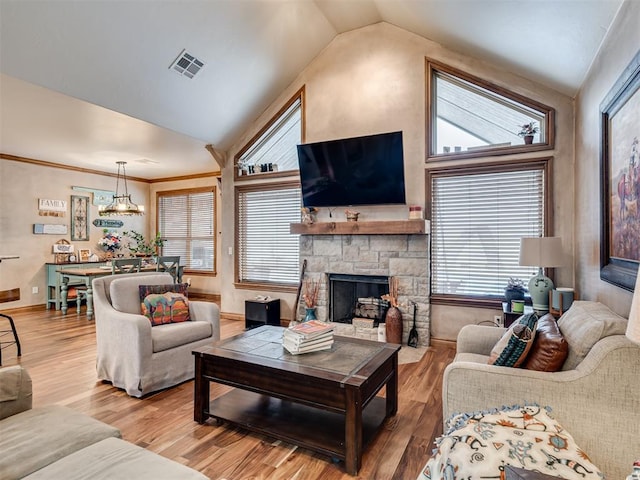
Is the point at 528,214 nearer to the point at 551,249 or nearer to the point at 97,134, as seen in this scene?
the point at 551,249

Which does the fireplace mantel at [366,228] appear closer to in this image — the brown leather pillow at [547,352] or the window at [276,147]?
the window at [276,147]

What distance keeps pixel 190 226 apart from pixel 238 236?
2761 millimetres

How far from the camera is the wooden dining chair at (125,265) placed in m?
5.58

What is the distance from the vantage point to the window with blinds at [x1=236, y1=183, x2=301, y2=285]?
5.30m

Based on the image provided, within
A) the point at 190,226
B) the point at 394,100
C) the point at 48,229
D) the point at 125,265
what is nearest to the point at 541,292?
the point at 394,100

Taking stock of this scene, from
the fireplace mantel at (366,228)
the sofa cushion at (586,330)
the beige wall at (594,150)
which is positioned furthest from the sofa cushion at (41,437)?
the fireplace mantel at (366,228)

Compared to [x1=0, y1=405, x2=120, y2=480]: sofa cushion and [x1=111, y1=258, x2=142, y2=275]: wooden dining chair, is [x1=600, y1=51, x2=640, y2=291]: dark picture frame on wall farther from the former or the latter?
[x1=111, y1=258, x2=142, y2=275]: wooden dining chair

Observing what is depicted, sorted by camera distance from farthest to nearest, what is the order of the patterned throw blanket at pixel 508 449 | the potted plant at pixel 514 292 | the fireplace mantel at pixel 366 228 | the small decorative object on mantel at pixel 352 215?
the small decorative object on mantel at pixel 352 215 → the fireplace mantel at pixel 366 228 → the potted plant at pixel 514 292 → the patterned throw blanket at pixel 508 449

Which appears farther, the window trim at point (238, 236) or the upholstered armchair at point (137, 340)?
the window trim at point (238, 236)

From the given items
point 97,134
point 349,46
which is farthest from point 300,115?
point 97,134

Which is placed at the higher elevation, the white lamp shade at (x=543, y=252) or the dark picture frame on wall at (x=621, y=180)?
the dark picture frame on wall at (x=621, y=180)

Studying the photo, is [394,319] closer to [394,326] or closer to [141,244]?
[394,326]

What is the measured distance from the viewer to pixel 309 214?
4.96 m

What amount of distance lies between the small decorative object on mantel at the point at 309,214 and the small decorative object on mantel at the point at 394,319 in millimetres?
1363
